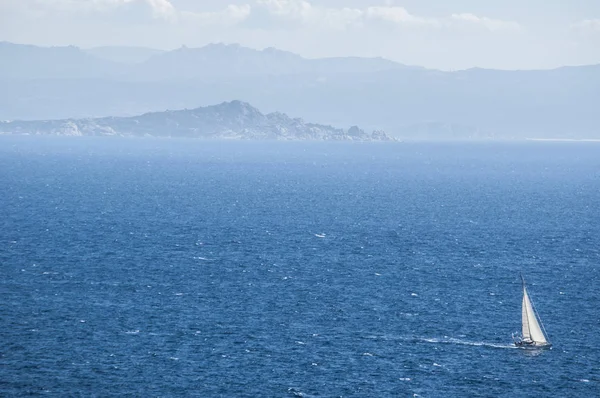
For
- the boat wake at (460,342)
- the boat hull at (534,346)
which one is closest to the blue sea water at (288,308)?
the boat wake at (460,342)

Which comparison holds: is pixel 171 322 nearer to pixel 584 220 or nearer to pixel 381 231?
pixel 381 231

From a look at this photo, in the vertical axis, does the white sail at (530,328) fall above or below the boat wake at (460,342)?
above

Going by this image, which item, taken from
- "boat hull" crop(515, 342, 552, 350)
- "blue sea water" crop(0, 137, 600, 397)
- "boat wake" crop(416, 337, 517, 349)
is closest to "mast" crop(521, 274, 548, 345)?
"boat hull" crop(515, 342, 552, 350)

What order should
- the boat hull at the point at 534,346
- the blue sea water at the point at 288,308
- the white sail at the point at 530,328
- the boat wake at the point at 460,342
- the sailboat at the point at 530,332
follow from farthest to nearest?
the boat wake at the point at 460,342 → the white sail at the point at 530,328 → the sailboat at the point at 530,332 → the boat hull at the point at 534,346 → the blue sea water at the point at 288,308

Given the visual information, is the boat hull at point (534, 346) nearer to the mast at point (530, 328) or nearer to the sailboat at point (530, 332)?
the sailboat at point (530, 332)

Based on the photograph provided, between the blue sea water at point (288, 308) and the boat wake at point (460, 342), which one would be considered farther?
the boat wake at point (460, 342)

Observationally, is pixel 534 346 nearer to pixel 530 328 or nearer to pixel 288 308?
pixel 530 328

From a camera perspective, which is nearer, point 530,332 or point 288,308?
point 530,332

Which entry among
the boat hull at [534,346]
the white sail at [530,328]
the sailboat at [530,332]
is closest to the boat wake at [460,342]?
the boat hull at [534,346]

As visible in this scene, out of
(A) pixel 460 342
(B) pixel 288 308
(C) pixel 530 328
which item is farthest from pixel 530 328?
(B) pixel 288 308

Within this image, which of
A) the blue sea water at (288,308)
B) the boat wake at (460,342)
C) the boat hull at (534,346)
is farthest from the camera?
the boat wake at (460,342)

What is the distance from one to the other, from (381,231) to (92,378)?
90301 mm

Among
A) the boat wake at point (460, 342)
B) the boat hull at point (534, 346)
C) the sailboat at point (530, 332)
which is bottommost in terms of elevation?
the boat wake at point (460, 342)

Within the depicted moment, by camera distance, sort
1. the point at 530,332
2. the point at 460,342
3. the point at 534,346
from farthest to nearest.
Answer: the point at 460,342
the point at 530,332
the point at 534,346
